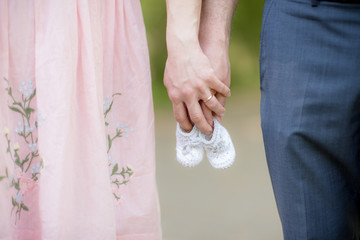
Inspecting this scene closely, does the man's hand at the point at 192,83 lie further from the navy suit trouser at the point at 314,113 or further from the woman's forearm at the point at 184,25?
the navy suit trouser at the point at 314,113

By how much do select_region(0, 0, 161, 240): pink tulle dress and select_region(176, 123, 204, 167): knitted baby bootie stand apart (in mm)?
268

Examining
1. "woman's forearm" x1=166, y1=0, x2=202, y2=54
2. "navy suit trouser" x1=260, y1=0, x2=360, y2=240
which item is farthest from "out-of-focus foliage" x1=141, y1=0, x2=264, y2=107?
"navy suit trouser" x1=260, y1=0, x2=360, y2=240

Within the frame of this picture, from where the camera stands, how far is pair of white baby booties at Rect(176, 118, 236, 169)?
116 centimetres

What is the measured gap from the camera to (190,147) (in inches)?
45.6

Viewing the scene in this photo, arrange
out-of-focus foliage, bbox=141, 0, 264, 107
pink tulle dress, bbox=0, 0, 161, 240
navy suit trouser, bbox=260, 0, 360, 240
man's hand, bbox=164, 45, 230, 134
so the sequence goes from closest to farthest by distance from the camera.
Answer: navy suit trouser, bbox=260, 0, 360, 240 → man's hand, bbox=164, 45, 230, 134 → pink tulle dress, bbox=0, 0, 161, 240 → out-of-focus foliage, bbox=141, 0, 264, 107

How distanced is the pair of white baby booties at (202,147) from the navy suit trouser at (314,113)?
0.44 feet

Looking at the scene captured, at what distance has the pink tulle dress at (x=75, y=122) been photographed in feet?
4.15

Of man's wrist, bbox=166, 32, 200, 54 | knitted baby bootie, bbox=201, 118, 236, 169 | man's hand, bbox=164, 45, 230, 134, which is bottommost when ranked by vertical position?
knitted baby bootie, bbox=201, 118, 236, 169

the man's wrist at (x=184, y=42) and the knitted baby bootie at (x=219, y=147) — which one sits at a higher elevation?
the man's wrist at (x=184, y=42)

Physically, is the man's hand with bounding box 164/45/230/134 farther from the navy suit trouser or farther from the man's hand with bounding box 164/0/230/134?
the navy suit trouser

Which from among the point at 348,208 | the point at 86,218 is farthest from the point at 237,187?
the point at 348,208

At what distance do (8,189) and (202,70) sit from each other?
2.08 feet

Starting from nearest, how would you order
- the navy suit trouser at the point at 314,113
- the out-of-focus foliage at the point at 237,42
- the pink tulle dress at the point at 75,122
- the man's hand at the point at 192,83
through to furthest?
the navy suit trouser at the point at 314,113 < the man's hand at the point at 192,83 < the pink tulle dress at the point at 75,122 < the out-of-focus foliage at the point at 237,42

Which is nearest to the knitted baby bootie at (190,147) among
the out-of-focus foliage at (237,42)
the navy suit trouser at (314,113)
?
the navy suit trouser at (314,113)
